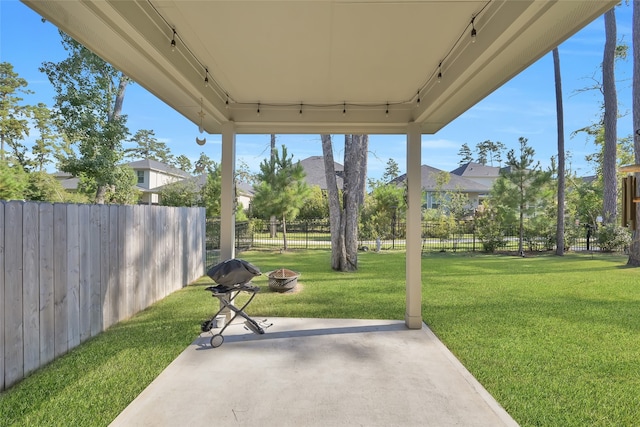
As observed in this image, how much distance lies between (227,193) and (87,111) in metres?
9.52

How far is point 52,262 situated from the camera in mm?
3002

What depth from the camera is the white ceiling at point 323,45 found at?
80.1 inches

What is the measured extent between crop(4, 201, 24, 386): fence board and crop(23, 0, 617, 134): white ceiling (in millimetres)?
1371

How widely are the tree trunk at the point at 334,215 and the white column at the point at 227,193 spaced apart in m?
4.52

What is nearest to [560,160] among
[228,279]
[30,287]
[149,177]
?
[228,279]

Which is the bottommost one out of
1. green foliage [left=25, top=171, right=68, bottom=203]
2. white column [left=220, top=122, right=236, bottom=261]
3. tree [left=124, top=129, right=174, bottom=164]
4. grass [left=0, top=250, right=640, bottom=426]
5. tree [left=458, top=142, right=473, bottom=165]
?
grass [left=0, top=250, right=640, bottom=426]

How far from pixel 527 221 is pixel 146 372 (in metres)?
12.8

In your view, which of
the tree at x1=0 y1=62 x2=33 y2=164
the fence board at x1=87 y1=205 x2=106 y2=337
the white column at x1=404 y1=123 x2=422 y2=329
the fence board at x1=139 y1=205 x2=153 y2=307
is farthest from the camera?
the tree at x1=0 y1=62 x2=33 y2=164

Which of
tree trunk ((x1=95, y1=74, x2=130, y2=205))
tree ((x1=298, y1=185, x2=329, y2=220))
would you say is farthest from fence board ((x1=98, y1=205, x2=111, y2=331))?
tree ((x1=298, y1=185, x2=329, y2=220))

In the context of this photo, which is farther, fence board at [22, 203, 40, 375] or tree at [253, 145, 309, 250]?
tree at [253, 145, 309, 250]

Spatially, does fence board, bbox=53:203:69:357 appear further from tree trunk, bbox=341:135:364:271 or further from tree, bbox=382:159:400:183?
tree, bbox=382:159:400:183

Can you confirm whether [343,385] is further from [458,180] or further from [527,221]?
[458,180]

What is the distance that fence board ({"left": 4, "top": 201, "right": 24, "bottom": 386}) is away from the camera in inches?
98.4

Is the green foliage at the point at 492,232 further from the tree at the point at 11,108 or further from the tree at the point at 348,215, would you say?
the tree at the point at 11,108
